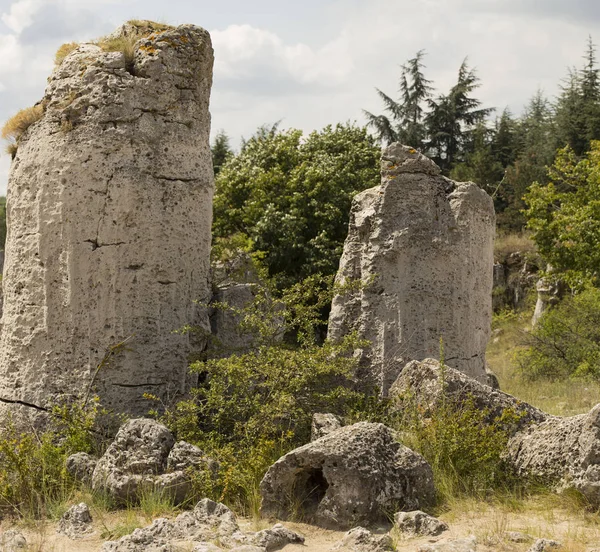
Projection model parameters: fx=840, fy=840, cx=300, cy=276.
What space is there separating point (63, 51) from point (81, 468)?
428 cm

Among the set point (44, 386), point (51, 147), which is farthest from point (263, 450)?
point (51, 147)

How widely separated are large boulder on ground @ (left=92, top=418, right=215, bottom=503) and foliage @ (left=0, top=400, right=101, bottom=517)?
0.37 metres

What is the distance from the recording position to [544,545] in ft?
16.3

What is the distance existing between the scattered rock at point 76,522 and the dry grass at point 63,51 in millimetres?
4578

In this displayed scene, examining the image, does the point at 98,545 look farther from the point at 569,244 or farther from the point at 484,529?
the point at 569,244

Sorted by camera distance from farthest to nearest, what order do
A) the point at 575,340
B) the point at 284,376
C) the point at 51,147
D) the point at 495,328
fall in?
1. the point at 495,328
2. the point at 575,340
3. the point at 51,147
4. the point at 284,376

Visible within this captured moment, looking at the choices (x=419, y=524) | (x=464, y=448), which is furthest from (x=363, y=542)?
(x=464, y=448)

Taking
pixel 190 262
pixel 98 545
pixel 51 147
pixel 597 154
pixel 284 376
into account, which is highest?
pixel 597 154

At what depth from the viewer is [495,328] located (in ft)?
79.3

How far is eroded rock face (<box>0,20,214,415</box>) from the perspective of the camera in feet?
24.9

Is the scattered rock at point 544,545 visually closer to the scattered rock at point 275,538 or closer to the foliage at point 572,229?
the scattered rock at point 275,538

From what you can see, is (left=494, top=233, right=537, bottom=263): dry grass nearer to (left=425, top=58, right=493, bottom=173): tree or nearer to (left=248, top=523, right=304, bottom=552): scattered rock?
(left=425, top=58, right=493, bottom=173): tree

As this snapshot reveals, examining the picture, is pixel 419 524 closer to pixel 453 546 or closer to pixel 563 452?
pixel 453 546

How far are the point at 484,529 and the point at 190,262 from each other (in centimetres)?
387
